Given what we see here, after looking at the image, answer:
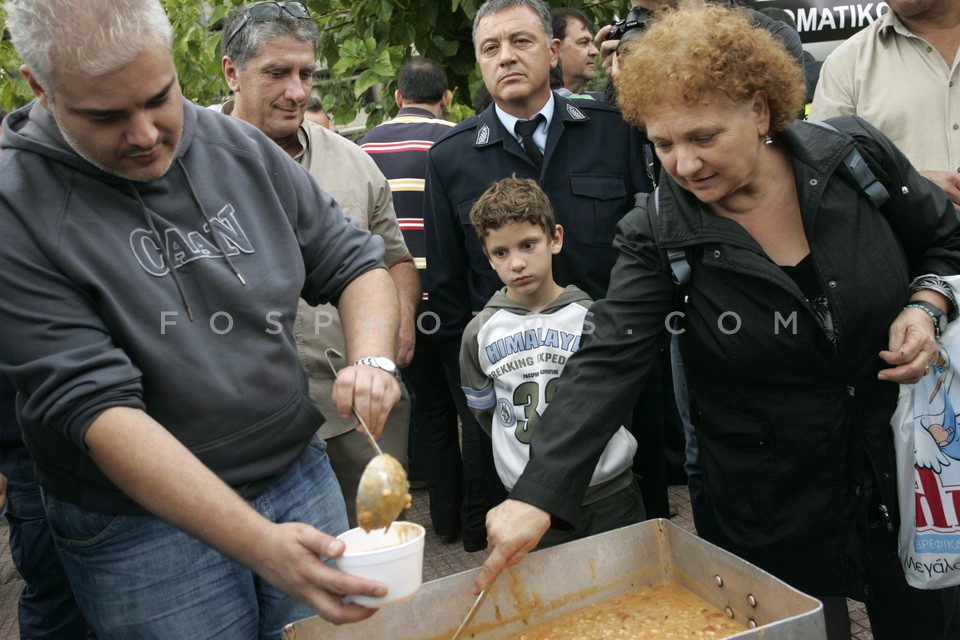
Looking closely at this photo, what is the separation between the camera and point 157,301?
1.83 meters

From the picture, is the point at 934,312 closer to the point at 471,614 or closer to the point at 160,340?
the point at 471,614

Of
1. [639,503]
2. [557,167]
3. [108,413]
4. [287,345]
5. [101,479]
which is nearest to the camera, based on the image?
[108,413]

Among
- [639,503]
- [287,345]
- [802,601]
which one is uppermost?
→ [287,345]

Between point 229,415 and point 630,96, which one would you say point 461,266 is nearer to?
point 630,96

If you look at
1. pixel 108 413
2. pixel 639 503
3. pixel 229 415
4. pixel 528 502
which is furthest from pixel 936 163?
pixel 108 413

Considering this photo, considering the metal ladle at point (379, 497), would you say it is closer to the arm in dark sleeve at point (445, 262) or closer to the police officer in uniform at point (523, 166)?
the police officer in uniform at point (523, 166)

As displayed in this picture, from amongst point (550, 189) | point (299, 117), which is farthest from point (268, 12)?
point (550, 189)

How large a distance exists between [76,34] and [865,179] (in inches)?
71.1

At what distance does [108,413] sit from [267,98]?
1.82 metres

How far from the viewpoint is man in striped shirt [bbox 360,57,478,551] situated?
454 centimetres

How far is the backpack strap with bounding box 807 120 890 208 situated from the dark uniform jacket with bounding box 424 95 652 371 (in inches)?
53.8

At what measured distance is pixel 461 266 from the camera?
3.86 m

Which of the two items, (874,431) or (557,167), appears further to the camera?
(557,167)

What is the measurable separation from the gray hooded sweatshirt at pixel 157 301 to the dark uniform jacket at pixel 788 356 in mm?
686
